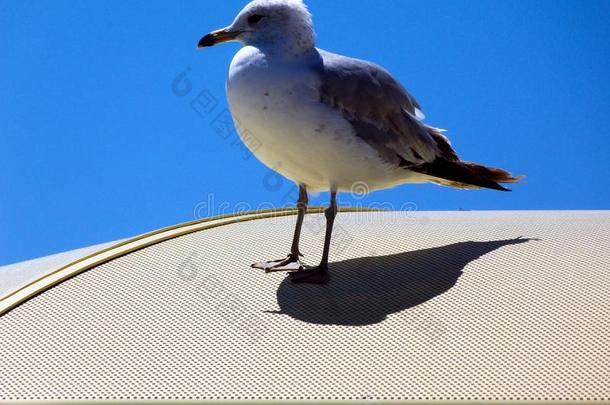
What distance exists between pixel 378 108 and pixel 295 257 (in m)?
0.81

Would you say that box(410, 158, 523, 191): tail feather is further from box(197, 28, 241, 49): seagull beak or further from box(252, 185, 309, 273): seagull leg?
box(197, 28, 241, 49): seagull beak

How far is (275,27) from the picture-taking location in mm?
3467

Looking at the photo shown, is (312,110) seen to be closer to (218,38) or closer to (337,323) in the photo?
(218,38)

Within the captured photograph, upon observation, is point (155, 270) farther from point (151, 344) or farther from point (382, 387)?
point (382, 387)

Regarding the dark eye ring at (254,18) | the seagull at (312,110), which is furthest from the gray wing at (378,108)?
the dark eye ring at (254,18)

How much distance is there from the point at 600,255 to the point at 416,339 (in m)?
1.30

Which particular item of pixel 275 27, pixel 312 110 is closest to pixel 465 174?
pixel 312 110

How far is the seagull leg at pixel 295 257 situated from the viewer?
3.82m

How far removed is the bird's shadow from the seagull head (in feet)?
3.22

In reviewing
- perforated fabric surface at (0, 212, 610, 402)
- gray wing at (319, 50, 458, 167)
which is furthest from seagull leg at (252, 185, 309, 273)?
gray wing at (319, 50, 458, 167)

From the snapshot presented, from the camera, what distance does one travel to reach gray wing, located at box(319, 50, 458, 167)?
3.43 metres

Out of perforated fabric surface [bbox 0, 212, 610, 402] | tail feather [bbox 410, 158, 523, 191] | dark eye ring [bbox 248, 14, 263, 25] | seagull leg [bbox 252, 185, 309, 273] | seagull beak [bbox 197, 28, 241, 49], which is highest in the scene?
dark eye ring [bbox 248, 14, 263, 25]

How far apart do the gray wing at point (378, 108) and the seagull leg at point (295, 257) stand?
0.45m

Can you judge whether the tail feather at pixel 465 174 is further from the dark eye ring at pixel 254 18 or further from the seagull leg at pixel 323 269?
the dark eye ring at pixel 254 18
